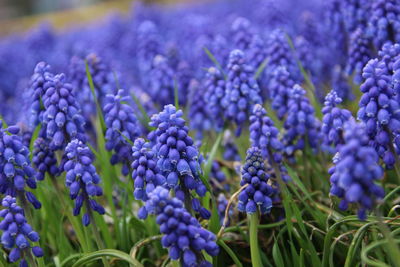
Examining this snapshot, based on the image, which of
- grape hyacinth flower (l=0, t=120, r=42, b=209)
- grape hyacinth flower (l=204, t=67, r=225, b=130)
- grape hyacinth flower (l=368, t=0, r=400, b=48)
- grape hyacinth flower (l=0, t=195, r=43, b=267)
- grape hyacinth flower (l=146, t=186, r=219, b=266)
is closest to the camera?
grape hyacinth flower (l=146, t=186, r=219, b=266)

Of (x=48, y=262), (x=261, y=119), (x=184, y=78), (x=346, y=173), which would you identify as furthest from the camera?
(x=184, y=78)

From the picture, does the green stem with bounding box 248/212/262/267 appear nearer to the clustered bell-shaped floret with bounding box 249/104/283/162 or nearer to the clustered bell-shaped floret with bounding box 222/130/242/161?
the clustered bell-shaped floret with bounding box 249/104/283/162

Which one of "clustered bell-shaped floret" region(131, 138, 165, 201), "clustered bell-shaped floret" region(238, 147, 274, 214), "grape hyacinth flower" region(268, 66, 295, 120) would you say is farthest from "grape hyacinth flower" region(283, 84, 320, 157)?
"clustered bell-shaped floret" region(131, 138, 165, 201)

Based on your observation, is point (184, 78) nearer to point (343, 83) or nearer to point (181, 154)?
point (343, 83)

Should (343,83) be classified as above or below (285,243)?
above

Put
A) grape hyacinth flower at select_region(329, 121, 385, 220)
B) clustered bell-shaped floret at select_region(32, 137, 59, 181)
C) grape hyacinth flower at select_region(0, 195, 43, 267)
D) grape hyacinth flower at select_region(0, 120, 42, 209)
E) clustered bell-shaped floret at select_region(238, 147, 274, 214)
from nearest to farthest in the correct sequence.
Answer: grape hyacinth flower at select_region(329, 121, 385, 220) < grape hyacinth flower at select_region(0, 195, 43, 267) < clustered bell-shaped floret at select_region(238, 147, 274, 214) < grape hyacinth flower at select_region(0, 120, 42, 209) < clustered bell-shaped floret at select_region(32, 137, 59, 181)

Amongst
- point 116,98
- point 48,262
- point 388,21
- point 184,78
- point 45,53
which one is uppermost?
point 45,53

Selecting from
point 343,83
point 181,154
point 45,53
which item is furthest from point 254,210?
point 45,53

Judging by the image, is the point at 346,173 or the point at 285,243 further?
the point at 285,243
